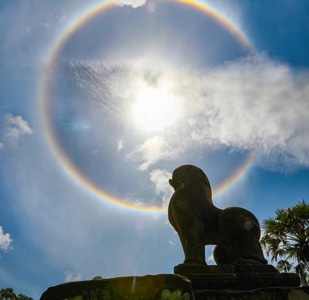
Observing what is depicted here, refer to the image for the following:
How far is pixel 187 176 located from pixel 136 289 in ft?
11.4

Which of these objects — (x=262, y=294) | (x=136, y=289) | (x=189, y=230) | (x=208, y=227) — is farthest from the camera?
(x=208, y=227)

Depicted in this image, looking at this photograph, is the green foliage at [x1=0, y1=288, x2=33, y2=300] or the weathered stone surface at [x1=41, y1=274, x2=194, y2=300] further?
the green foliage at [x1=0, y1=288, x2=33, y2=300]

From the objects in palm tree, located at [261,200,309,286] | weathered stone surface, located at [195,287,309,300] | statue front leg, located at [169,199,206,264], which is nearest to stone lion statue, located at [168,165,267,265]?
statue front leg, located at [169,199,206,264]

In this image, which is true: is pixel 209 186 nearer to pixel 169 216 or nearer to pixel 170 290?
pixel 169 216

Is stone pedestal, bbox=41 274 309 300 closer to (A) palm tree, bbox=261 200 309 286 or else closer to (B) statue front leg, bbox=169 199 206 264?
(B) statue front leg, bbox=169 199 206 264

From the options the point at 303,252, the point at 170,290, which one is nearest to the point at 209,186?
the point at 170,290

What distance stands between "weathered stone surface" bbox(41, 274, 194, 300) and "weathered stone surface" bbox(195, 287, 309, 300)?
1.35 metres

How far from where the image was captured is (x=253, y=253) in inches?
165

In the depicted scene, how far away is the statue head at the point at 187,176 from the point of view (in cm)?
Result: 527

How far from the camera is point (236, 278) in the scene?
11.9ft

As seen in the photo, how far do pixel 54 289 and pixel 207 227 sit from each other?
296 centimetres

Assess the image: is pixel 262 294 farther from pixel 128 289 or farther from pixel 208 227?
pixel 128 289

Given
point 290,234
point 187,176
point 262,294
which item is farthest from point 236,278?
point 290,234

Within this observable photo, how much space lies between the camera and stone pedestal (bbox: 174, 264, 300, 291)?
11.7 ft
